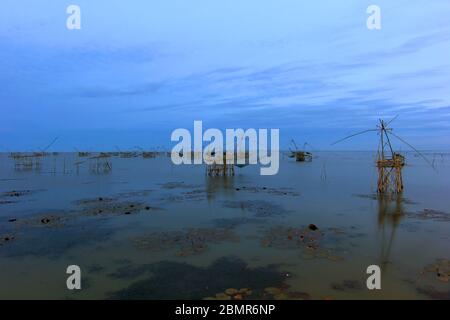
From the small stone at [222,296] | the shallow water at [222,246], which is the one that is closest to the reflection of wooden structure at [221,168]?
the shallow water at [222,246]

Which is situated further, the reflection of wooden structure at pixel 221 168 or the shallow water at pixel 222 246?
the reflection of wooden structure at pixel 221 168

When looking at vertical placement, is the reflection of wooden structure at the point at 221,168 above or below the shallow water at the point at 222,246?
above

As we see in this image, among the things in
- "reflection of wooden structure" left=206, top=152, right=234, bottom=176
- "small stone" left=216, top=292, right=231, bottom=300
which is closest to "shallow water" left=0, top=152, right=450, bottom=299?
"small stone" left=216, top=292, right=231, bottom=300

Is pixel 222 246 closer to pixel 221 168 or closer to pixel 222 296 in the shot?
pixel 222 296

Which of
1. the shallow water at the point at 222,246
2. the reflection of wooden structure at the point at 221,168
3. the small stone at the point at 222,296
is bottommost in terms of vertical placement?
the small stone at the point at 222,296

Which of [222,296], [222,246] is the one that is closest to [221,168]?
[222,246]

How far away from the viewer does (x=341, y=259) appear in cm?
835

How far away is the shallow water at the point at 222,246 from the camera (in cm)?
675

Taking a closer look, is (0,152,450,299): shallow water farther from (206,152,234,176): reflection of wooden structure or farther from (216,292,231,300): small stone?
(206,152,234,176): reflection of wooden structure

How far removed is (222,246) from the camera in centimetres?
948

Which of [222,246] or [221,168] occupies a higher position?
[221,168]

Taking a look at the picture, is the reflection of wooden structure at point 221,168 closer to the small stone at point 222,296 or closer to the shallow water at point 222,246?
the shallow water at point 222,246

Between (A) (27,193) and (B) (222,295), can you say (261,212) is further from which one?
(A) (27,193)
